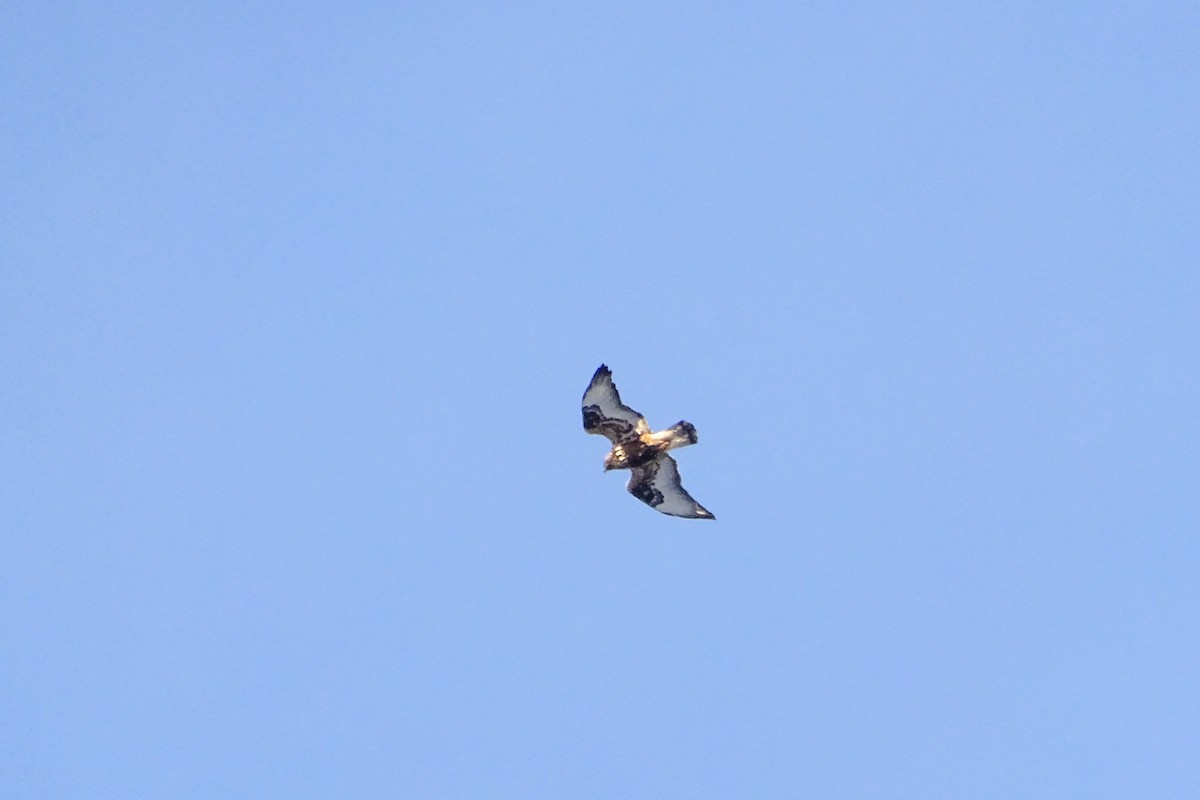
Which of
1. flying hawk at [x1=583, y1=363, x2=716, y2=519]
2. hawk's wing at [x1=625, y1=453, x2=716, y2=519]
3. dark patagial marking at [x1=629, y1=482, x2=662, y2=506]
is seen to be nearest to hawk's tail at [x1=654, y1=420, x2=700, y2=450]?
flying hawk at [x1=583, y1=363, x2=716, y2=519]

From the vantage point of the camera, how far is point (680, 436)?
30.0 metres

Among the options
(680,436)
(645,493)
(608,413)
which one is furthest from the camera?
(645,493)

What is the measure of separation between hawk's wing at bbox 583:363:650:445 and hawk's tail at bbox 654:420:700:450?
72cm

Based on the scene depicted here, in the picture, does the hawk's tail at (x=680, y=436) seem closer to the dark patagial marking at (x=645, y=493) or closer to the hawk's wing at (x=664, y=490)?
the hawk's wing at (x=664, y=490)

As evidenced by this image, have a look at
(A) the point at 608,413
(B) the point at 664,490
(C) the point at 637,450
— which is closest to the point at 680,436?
(C) the point at 637,450

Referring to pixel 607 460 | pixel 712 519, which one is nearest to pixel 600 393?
pixel 607 460

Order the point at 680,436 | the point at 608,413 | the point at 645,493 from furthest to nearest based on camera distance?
the point at 645,493 < the point at 608,413 < the point at 680,436

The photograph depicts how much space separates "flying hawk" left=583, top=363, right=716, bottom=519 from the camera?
30.4m

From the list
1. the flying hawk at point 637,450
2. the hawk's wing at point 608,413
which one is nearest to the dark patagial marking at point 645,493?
the flying hawk at point 637,450

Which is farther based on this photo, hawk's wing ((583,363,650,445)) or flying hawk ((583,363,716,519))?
hawk's wing ((583,363,650,445))

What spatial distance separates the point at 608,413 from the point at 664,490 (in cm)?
248

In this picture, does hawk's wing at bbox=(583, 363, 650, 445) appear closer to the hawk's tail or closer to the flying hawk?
the flying hawk

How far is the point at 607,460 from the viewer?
30.6 meters

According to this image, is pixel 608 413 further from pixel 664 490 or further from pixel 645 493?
pixel 664 490
